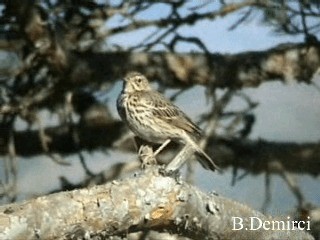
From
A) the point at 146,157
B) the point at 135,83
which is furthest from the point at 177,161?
the point at 135,83

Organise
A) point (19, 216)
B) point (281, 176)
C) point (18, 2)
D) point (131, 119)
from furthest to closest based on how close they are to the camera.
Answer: point (281, 176)
point (18, 2)
point (131, 119)
point (19, 216)

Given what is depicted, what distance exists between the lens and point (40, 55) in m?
1.96

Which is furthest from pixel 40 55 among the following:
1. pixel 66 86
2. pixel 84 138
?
pixel 84 138

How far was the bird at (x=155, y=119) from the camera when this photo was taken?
5.61ft

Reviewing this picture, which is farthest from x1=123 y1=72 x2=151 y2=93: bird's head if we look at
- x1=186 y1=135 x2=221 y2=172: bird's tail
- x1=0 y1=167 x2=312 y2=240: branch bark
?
x1=0 y1=167 x2=312 y2=240: branch bark

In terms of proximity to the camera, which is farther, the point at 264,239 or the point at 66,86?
the point at 66,86

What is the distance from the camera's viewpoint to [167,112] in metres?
1.75

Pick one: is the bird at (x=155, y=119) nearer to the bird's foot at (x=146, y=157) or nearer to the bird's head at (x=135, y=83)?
the bird's head at (x=135, y=83)

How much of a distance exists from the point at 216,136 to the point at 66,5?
462 mm

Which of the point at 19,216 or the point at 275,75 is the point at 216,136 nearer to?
the point at 275,75

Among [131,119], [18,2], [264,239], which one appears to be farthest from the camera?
[18,2]

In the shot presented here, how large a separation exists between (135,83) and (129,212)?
34.6 inches

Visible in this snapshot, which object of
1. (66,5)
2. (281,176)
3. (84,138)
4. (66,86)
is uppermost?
(66,5)

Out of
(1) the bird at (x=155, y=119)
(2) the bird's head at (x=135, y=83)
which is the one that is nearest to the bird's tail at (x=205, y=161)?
(1) the bird at (x=155, y=119)
